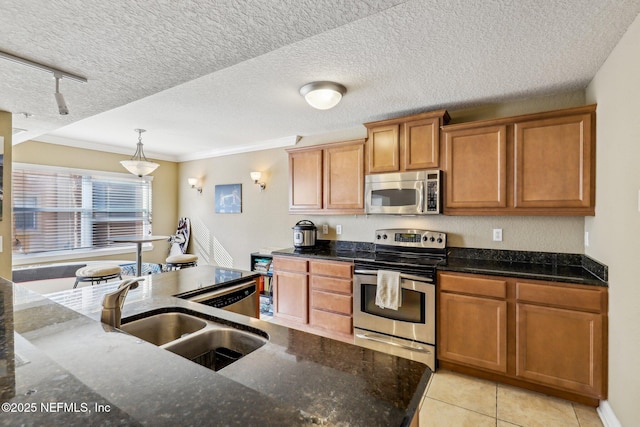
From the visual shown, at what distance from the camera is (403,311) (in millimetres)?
2684

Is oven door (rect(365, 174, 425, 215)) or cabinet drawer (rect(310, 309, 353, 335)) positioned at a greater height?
oven door (rect(365, 174, 425, 215))

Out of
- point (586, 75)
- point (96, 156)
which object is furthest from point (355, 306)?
point (96, 156)

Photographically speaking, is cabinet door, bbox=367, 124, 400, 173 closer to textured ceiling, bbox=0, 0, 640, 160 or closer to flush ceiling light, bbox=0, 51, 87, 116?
textured ceiling, bbox=0, 0, 640, 160

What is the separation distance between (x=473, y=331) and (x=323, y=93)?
229cm

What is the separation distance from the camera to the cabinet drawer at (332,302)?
304 centimetres

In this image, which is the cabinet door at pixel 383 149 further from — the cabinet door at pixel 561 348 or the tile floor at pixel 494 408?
the tile floor at pixel 494 408

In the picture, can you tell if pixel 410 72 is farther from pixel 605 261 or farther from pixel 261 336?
pixel 261 336

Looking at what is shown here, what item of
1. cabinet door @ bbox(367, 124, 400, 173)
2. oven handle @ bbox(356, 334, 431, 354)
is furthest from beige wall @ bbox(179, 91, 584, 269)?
oven handle @ bbox(356, 334, 431, 354)

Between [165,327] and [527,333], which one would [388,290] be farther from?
[165,327]

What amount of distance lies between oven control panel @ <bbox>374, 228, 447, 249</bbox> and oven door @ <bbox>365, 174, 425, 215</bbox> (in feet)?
1.02

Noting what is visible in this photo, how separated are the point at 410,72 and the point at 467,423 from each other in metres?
2.47

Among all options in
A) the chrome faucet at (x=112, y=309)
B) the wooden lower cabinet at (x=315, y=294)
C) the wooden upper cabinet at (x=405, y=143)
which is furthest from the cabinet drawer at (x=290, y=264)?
the chrome faucet at (x=112, y=309)

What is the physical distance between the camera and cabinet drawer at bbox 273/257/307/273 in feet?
10.9

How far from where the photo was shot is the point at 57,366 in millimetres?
792
